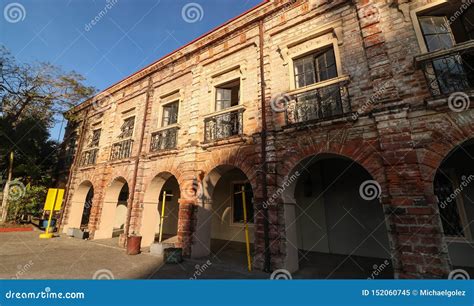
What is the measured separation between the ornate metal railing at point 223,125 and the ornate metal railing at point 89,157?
7.67m

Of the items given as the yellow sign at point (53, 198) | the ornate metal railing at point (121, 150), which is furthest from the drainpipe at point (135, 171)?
the yellow sign at point (53, 198)

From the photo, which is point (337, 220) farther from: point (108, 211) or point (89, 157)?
point (89, 157)

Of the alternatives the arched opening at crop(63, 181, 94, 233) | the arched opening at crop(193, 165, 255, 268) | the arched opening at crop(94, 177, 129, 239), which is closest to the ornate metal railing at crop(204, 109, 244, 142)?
the arched opening at crop(193, 165, 255, 268)

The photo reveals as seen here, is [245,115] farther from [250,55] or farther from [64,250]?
[64,250]

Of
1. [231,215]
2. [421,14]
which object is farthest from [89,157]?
[421,14]

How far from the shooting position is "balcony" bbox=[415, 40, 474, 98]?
4.54 m

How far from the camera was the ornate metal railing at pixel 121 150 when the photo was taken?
401 inches

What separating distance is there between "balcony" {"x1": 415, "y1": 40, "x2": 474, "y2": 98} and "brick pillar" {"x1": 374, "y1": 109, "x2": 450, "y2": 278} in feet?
2.79

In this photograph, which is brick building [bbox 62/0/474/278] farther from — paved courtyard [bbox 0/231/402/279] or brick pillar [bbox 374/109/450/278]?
paved courtyard [bbox 0/231/402/279]

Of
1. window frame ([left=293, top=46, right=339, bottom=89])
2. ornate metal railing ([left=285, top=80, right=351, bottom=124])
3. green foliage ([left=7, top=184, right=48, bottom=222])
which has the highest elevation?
window frame ([left=293, top=46, right=339, bottom=89])

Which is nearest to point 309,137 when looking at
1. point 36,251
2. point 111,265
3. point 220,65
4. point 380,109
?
point 380,109

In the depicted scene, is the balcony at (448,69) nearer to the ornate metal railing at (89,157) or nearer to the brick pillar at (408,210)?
the brick pillar at (408,210)

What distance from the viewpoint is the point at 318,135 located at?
561cm

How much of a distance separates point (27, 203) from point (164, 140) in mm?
10740
